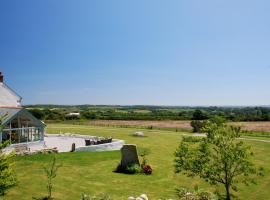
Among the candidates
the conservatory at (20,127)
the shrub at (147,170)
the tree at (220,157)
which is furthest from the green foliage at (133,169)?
the conservatory at (20,127)

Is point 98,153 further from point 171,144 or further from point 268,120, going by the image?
point 268,120

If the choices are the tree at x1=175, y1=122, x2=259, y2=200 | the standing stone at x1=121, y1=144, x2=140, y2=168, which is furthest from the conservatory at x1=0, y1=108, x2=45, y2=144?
the tree at x1=175, y1=122, x2=259, y2=200

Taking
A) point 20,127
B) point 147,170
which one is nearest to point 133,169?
point 147,170

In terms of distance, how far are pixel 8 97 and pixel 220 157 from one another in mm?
30855

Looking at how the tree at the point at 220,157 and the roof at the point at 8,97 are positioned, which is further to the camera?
the roof at the point at 8,97

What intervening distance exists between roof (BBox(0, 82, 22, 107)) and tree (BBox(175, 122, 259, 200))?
26.7m

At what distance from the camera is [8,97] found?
129ft

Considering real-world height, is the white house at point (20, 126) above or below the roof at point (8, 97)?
below

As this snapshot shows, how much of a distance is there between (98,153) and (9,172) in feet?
59.4

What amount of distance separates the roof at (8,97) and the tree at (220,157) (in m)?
26.7

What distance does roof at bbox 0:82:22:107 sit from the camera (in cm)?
3771

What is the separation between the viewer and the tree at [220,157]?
1708 cm

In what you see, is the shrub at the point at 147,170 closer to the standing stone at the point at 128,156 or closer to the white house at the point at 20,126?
Answer: the standing stone at the point at 128,156

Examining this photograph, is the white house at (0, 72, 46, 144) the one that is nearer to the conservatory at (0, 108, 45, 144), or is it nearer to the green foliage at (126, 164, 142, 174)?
the conservatory at (0, 108, 45, 144)
